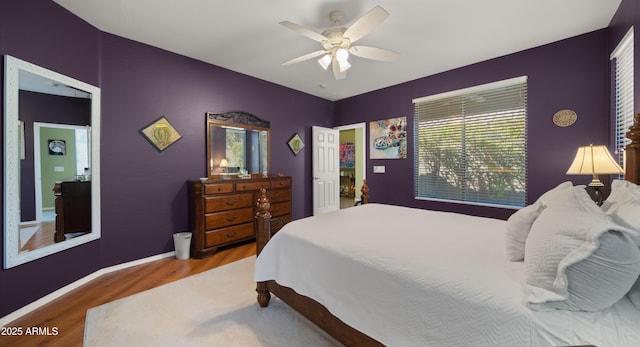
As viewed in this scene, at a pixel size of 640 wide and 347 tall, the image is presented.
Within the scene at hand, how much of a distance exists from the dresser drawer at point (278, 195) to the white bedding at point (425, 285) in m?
2.02

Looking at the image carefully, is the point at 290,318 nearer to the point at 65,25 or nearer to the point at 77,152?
the point at 77,152

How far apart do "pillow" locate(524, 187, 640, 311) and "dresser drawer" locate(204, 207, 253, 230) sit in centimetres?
313

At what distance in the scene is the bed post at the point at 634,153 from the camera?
1.55 m

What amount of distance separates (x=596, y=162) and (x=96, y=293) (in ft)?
14.8

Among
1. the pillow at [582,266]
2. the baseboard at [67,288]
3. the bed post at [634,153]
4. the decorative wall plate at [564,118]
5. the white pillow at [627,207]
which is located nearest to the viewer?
the pillow at [582,266]

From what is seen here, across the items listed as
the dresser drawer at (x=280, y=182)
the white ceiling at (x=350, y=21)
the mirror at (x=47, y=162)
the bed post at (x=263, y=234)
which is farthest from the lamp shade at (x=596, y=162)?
the mirror at (x=47, y=162)

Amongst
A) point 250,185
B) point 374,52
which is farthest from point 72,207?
point 374,52

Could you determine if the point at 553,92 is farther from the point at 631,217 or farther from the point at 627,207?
the point at 631,217

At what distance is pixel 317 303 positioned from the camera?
158cm

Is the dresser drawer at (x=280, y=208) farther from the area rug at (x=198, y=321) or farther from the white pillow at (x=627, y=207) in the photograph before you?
the white pillow at (x=627, y=207)

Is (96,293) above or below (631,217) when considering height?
below

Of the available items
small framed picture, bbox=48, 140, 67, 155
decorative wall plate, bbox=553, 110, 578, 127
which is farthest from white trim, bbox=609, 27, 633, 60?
small framed picture, bbox=48, 140, 67, 155

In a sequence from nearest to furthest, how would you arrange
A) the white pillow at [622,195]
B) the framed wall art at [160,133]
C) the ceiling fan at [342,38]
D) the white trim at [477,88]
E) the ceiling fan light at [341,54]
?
the white pillow at [622,195] → the ceiling fan at [342,38] → the ceiling fan light at [341,54] → the framed wall art at [160,133] → the white trim at [477,88]

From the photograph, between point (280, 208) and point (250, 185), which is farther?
point (280, 208)
